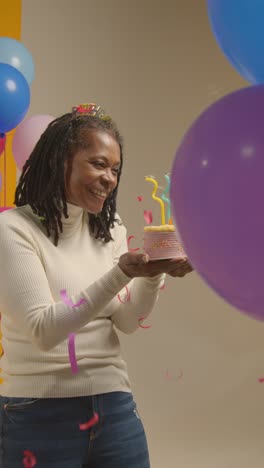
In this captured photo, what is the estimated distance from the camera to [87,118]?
4.52 feet

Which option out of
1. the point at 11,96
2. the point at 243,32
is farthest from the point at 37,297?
the point at 11,96

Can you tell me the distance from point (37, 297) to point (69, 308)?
7 cm

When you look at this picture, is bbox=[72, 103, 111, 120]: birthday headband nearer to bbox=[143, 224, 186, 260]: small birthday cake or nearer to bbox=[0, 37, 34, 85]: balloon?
bbox=[143, 224, 186, 260]: small birthday cake

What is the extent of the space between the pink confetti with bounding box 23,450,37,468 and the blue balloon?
1021 millimetres

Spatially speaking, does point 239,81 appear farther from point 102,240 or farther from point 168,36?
point 102,240

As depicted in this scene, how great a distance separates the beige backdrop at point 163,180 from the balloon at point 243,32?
1.86 metres

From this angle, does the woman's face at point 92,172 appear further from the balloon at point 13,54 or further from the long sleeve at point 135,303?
the balloon at point 13,54

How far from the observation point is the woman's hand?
1.18 metres

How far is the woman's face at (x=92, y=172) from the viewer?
50.8 inches

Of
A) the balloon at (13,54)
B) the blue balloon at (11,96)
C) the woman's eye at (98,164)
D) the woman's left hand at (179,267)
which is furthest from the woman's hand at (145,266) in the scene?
the balloon at (13,54)

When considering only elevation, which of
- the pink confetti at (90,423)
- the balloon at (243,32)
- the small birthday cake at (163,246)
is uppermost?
the balloon at (243,32)

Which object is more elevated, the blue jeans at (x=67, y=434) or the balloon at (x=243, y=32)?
the balloon at (x=243, y=32)

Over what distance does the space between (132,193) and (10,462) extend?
1.72 m

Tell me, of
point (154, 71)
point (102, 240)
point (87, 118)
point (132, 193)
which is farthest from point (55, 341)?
point (154, 71)
